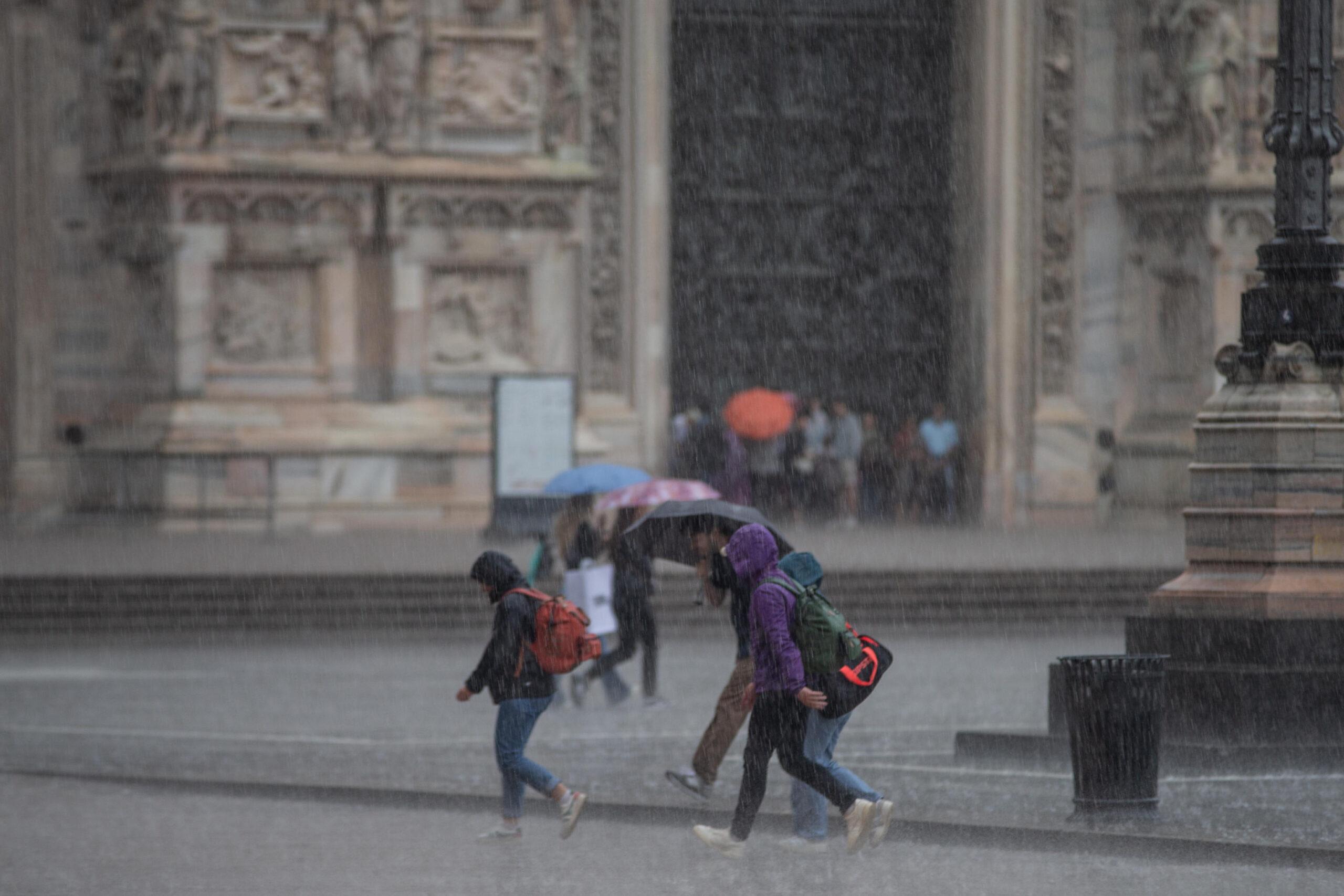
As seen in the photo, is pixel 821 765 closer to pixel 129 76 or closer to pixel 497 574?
pixel 497 574

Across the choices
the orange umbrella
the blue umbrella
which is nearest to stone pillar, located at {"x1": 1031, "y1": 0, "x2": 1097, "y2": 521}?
the orange umbrella

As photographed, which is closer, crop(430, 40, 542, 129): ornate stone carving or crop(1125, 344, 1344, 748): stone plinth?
crop(1125, 344, 1344, 748): stone plinth

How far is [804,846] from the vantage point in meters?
9.70

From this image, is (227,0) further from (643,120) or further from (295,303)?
(643,120)

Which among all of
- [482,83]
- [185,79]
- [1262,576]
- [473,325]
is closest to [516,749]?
[1262,576]

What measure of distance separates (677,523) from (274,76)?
52.8 ft

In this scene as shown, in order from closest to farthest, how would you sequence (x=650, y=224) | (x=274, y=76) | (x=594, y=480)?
1. (x=594, y=480)
2. (x=274, y=76)
3. (x=650, y=224)

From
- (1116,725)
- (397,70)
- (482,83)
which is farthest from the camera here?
(482,83)

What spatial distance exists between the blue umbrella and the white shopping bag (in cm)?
62

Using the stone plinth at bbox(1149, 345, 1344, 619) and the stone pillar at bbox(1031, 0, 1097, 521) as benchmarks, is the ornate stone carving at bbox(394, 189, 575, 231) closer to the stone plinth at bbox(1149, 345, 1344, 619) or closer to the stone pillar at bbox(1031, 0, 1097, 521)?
the stone pillar at bbox(1031, 0, 1097, 521)

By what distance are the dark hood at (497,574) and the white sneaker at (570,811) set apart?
85 centimetres

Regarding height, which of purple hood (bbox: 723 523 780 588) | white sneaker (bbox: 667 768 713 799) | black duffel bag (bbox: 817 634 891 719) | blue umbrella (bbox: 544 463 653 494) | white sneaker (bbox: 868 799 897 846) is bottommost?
white sneaker (bbox: 667 768 713 799)

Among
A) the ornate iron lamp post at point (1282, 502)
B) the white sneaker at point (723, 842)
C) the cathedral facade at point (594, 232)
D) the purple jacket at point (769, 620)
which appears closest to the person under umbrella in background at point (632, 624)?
the ornate iron lamp post at point (1282, 502)

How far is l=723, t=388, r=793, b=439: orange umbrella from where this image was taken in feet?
90.9
